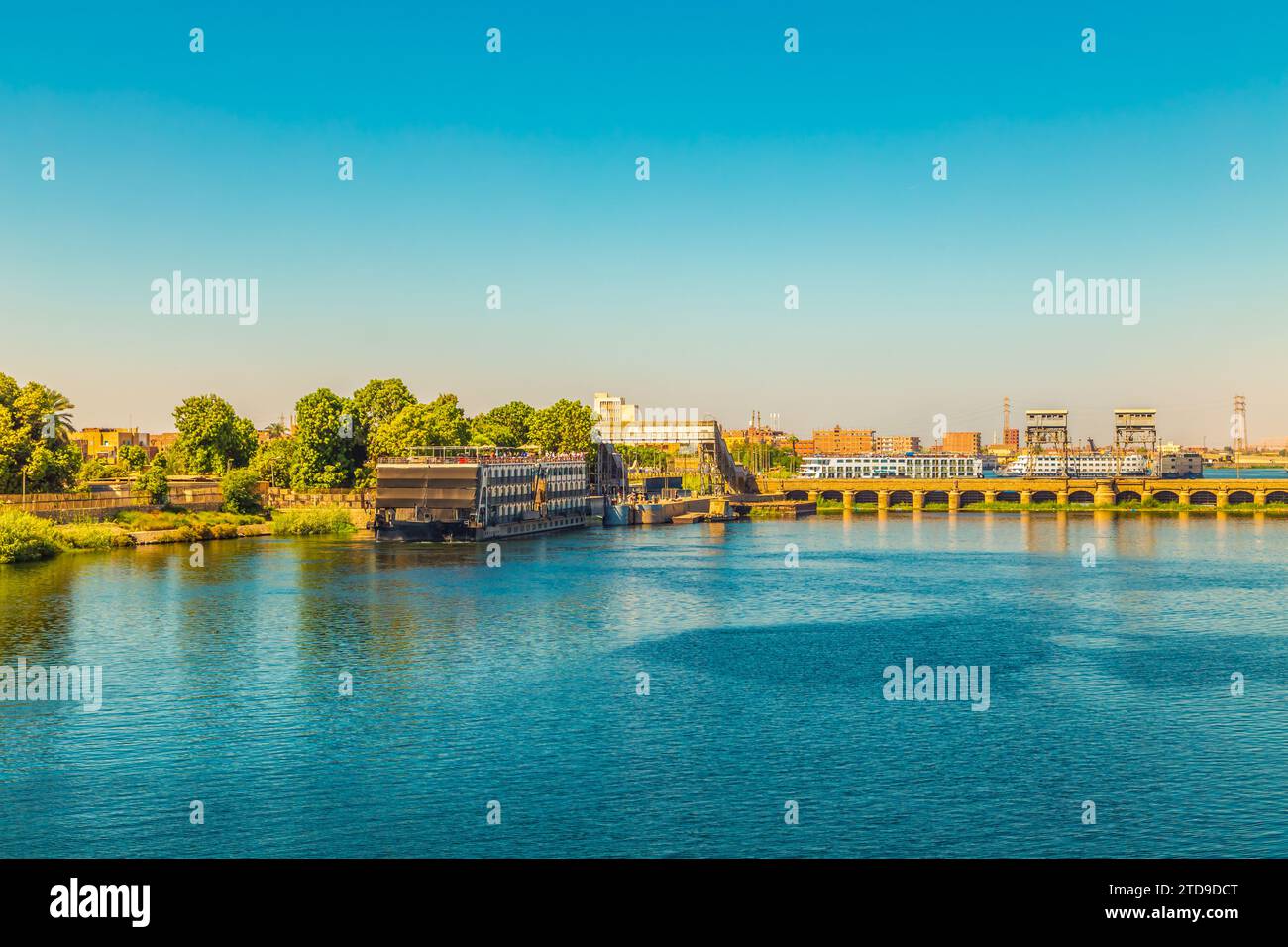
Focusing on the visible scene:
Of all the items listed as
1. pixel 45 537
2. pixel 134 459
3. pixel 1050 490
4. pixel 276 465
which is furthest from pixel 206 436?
pixel 1050 490

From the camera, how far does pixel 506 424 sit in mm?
140875

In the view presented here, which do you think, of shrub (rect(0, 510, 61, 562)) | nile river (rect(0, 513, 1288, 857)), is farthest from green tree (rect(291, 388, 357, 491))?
nile river (rect(0, 513, 1288, 857))

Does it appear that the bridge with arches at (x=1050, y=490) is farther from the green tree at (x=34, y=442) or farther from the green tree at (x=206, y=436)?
the green tree at (x=34, y=442)

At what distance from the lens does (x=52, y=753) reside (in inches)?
1117

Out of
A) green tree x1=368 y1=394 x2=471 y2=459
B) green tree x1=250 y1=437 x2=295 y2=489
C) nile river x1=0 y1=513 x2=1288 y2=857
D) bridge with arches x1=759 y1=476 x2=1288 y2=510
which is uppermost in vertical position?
green tree x1=368 y1=394 x2=471 y2=459

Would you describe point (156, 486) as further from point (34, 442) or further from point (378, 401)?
point (378, 401)

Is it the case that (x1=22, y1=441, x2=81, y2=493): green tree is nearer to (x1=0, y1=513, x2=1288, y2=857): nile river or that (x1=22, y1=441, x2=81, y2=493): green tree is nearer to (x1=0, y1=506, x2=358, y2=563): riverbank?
(x1=0, y1=506, x2=358, y2=563): riverbank

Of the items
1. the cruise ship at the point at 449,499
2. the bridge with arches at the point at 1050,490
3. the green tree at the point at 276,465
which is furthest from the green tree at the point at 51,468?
the bridge with arches at the point at 1050,490

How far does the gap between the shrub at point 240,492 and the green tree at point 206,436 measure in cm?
1046

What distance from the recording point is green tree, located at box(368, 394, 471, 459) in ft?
362

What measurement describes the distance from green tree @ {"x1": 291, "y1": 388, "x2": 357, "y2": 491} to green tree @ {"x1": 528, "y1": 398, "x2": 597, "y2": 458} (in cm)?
3061
